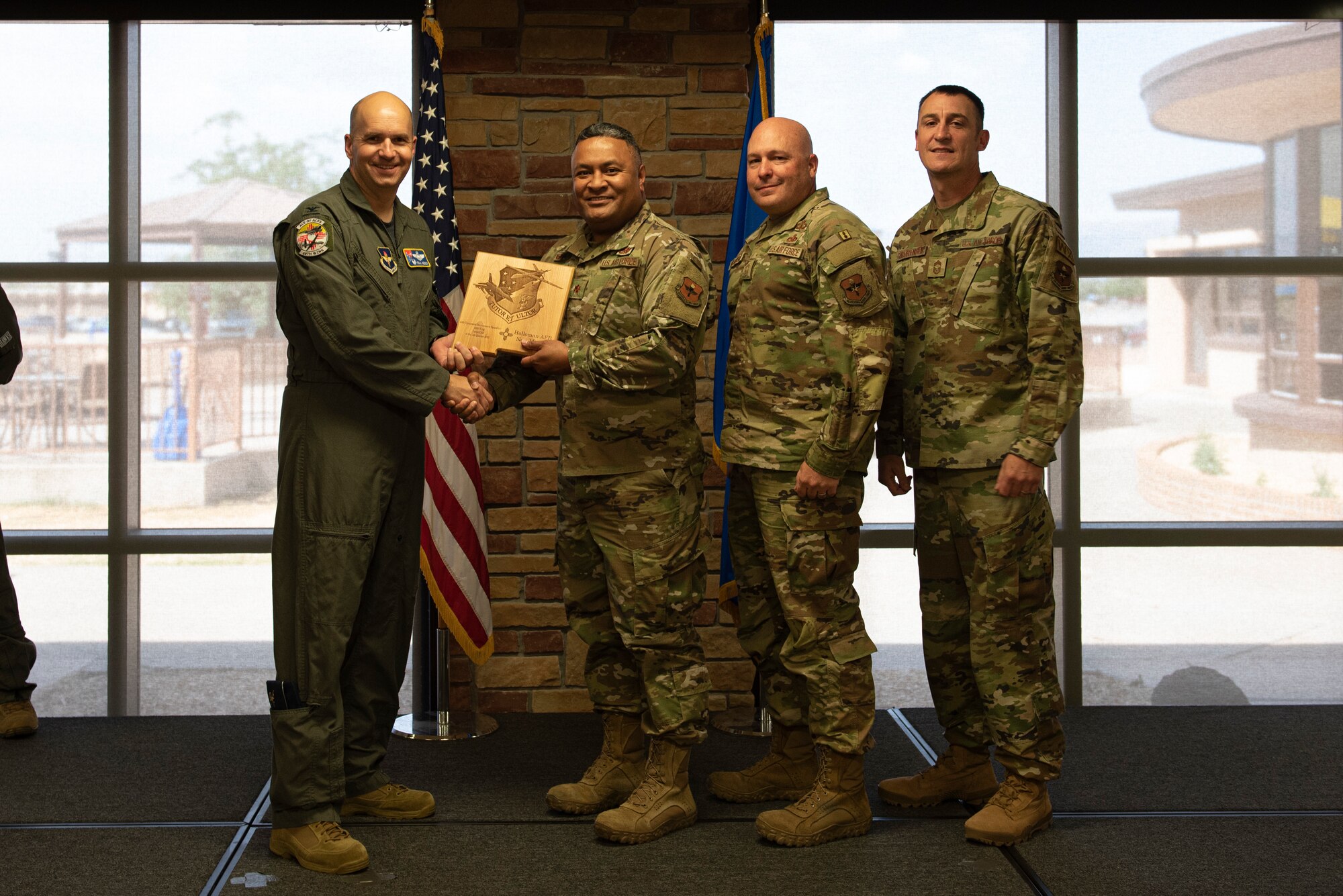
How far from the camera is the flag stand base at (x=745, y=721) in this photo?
3.52 meters

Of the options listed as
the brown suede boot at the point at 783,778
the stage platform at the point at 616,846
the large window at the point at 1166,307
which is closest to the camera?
the stage platform at the point at 616,846

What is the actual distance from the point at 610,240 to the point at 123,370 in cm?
219

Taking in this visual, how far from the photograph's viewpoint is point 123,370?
397 cm

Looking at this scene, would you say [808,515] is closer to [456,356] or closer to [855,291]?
[855,291]

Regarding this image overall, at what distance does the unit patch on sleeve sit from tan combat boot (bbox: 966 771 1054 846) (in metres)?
2.00

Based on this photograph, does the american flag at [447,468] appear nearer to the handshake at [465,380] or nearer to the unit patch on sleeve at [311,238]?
the handshake at [465,380]

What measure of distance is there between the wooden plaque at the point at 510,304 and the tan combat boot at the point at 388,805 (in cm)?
113

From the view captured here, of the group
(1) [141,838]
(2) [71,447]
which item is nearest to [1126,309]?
Result: (1) [141,838]

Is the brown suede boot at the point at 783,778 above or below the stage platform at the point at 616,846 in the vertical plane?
above

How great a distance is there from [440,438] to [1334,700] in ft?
11.0

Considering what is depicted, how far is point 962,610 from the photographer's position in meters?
2.79

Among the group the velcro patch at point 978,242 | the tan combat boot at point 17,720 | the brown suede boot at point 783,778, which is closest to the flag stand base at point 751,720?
the brown suede boot at point 783,778

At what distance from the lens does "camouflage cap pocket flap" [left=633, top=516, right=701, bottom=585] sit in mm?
2654

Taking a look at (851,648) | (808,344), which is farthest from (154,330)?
(851,648)
